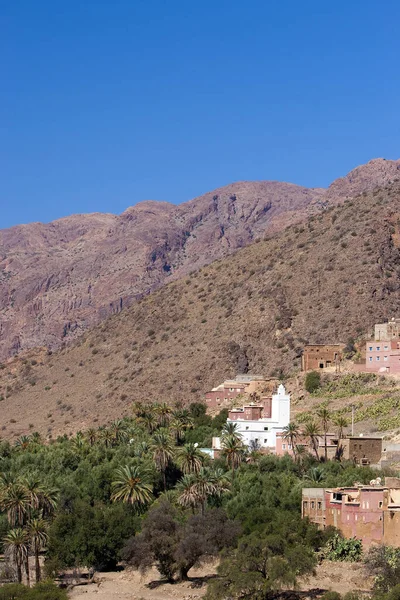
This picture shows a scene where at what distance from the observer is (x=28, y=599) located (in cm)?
5738

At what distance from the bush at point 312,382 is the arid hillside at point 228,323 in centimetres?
900

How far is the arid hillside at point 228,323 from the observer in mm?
114062

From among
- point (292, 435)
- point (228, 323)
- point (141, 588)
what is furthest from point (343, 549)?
point (228, 323)

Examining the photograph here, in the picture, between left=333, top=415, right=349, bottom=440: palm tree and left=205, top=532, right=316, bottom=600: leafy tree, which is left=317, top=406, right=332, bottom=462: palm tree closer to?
left=333, top=415, right=349, bottom=440: palm tree

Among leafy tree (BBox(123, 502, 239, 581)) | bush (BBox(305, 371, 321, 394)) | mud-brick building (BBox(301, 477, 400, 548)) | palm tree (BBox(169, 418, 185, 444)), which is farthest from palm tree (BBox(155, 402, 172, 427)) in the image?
mud-brick building (BBox(301, 477, 400, 548))

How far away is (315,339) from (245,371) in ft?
23.6

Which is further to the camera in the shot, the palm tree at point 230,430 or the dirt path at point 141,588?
the palm tree at point 230,430

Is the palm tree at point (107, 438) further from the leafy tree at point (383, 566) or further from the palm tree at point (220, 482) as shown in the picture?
the leafy tree at point (383, 566)

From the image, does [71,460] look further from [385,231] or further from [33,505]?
[385,231]

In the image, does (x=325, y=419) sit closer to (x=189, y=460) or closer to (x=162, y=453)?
(x=189, y=460)

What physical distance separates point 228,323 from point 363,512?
196ft

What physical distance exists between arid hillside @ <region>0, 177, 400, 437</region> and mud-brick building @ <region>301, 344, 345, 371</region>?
176 inches

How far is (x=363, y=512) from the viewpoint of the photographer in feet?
208

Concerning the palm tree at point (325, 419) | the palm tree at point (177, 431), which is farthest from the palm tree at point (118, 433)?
the palm tree at point (325, 419)
